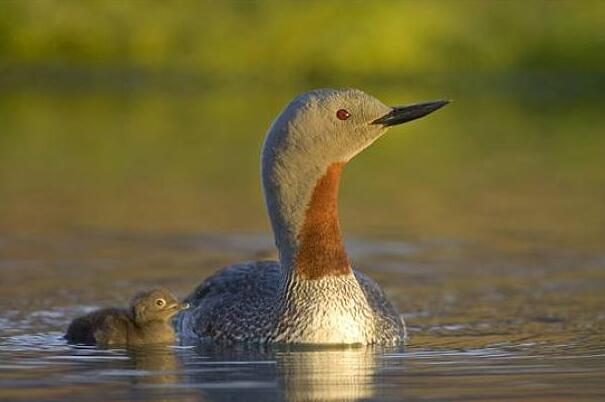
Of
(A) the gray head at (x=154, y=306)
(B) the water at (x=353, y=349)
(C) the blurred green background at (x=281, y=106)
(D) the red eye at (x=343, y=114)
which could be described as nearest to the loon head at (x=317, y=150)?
(D) the red eye at (x=343, y=114)

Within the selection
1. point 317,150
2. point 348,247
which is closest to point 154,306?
point 317,150

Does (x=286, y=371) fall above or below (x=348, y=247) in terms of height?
below

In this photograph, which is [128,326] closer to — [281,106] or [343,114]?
[343,114]

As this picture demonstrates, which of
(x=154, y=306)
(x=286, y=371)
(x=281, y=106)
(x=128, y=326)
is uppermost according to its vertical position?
(x=281, y=106)

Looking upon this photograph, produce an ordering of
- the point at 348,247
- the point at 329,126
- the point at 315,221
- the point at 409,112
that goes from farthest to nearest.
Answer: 1. the point at 348,247
2. the point at 315,221
3. the point at 329,126
4. the point at 409,112

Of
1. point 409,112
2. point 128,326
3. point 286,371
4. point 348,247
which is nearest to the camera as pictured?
point 286,371

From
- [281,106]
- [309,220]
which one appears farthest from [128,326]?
[281,106]

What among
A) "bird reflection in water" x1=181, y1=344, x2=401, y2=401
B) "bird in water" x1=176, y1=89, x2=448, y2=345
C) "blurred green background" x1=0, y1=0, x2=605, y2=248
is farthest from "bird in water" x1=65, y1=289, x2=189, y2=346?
"blurred green background" x1=0, y1=0, x2=605, y2=248

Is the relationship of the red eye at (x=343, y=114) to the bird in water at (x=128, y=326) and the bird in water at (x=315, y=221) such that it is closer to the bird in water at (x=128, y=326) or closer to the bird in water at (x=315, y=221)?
the bird in water at (x=315, y=221)

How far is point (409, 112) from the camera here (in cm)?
1105

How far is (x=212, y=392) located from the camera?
9836 millimetres

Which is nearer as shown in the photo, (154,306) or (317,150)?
(317,150)

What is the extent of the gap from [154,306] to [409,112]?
2.02 metres

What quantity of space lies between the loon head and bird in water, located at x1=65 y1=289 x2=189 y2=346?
45.4 inches
